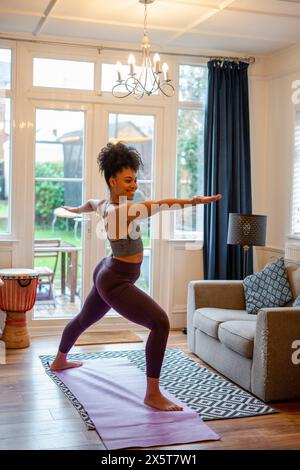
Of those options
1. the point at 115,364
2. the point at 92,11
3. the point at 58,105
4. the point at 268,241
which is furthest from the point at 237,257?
the point at 92,11

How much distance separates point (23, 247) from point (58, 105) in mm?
1338

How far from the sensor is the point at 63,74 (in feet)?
19.0

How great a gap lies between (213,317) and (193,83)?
2.51m

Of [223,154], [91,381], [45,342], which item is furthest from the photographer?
[223,154]

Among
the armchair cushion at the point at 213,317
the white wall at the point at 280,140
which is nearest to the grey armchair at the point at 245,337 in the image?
the armchair cushion at the point at 213,317

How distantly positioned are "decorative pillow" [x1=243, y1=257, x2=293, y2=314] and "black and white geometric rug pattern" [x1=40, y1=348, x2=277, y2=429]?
2.25 ft

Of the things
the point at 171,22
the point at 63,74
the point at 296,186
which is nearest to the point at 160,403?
the point at 296,186

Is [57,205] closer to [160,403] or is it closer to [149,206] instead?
[149,206]

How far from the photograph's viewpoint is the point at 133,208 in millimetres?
3854

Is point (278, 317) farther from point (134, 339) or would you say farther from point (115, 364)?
point (134, 339)

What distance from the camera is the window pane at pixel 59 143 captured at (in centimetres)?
578

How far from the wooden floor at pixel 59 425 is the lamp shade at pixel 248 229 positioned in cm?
164

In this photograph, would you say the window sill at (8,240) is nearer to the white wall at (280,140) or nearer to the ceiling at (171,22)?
the ceiling at (171,22)

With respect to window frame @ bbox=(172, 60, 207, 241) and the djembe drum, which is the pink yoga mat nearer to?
the djembe drum
